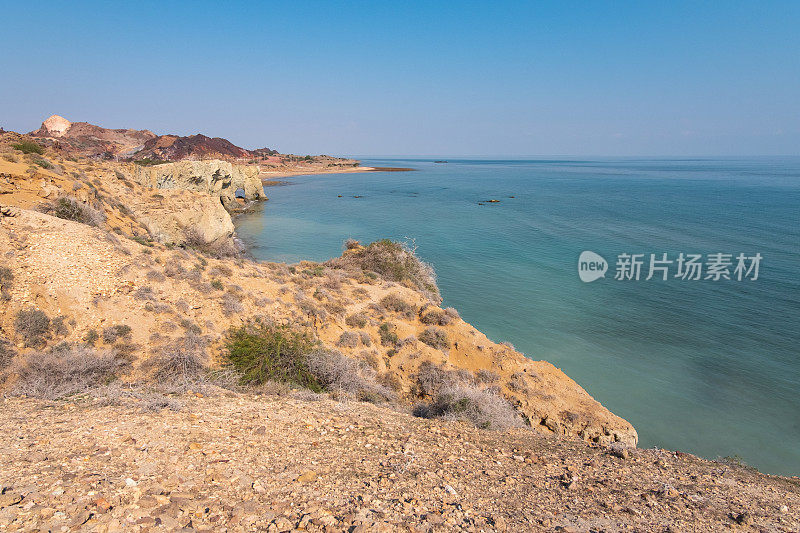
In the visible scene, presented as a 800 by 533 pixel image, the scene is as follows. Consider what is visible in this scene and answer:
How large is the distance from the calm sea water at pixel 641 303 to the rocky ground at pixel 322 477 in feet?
21.9

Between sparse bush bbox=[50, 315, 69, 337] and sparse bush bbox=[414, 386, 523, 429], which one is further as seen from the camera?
sparse bush bbox=[50, 315, 69, 337]

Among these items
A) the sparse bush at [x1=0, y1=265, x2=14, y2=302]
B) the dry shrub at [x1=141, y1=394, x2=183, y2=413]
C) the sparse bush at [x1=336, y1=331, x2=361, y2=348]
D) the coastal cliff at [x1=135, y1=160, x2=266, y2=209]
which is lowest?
the sparse bush at [x1=336, y1=331, x2=361, y2=348]

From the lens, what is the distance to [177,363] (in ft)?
29.0

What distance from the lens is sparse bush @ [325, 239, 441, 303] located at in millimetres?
20281

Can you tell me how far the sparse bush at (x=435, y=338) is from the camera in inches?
531

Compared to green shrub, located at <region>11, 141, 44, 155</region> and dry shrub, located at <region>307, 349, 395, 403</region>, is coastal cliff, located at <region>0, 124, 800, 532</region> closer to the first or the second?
dry shrub, located at <region>307, 349, 395, 403</region>

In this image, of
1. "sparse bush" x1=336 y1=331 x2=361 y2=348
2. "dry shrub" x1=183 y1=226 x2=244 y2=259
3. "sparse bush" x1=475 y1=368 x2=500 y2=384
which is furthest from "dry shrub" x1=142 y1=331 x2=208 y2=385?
"dry shrub" x1=183 y1=226 x2=244 y2=259

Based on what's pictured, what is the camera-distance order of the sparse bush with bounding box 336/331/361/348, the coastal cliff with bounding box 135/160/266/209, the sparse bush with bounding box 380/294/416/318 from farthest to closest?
the coastal cliff with bounding box 135/160/266/209 → the sparse bush with bounding box 380/294/416/318 → the sparse bush with bounding box 336/331/361/348

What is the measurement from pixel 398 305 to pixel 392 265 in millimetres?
5075

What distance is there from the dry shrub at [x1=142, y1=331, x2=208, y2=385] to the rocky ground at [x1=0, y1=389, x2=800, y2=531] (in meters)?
1.27

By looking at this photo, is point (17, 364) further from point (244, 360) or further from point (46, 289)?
point (244, 360)

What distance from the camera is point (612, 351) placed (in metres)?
16.6

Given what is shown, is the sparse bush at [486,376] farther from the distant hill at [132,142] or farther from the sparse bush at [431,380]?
the distant hill at [132,142]

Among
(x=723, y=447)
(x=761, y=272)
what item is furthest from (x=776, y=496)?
(x=761, y=272)
